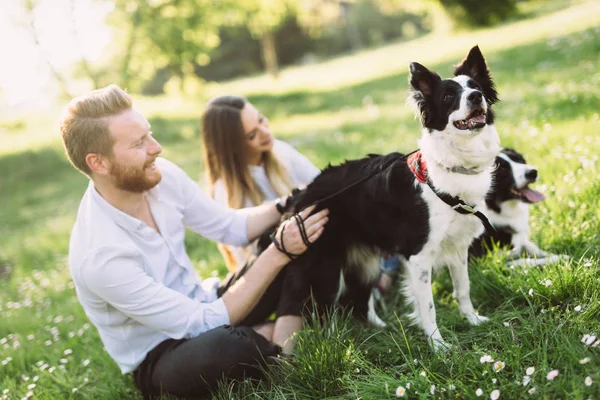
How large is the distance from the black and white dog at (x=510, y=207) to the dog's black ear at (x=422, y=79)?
101cm

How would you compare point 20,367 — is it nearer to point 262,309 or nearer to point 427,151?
point 262,309

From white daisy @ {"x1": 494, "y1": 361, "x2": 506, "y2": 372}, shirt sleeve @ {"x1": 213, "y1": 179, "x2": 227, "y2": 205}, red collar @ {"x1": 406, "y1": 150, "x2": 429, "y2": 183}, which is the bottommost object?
white daisy @ {"x1": 494, "y1": 361, "x2": 506, "y2": 372}

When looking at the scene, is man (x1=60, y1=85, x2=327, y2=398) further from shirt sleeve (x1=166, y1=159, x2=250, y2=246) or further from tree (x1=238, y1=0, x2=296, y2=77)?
tree (x1=238, y1=0, x2=296, y2=77)

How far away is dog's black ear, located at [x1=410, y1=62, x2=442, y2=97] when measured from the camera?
254cm

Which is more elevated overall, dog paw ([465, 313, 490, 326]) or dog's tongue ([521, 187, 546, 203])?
dog's tongue ([521, 187, 546, 203])

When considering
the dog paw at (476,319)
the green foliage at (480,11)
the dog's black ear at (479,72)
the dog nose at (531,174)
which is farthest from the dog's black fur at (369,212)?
the green foliage at (480,11)

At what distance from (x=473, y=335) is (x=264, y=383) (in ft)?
3.76

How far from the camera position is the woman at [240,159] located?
4148 mm

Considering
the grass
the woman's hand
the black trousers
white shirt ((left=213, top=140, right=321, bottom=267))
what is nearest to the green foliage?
the grass

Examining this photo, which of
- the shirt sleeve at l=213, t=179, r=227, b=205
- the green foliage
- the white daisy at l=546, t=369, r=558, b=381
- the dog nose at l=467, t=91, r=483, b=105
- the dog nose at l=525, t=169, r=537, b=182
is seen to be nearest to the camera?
the white daisy at l=546, t=369, r=558, b=381

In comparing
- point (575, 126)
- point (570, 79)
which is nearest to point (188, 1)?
point (570, 79)

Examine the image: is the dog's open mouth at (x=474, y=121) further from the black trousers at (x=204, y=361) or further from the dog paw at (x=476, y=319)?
the black trousers at (x=204, y=361)

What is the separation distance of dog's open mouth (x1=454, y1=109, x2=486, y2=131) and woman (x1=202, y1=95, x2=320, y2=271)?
187cm

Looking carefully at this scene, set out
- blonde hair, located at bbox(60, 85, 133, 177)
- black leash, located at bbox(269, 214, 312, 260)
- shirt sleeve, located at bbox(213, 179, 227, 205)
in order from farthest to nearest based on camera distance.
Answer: shirt sleeve, located at bbox(213, 179, 227, 205) < black leash, located at bbox(269, 214, 312, 260) < blonde hair, located at bbox(60, 85, 133, 177)
